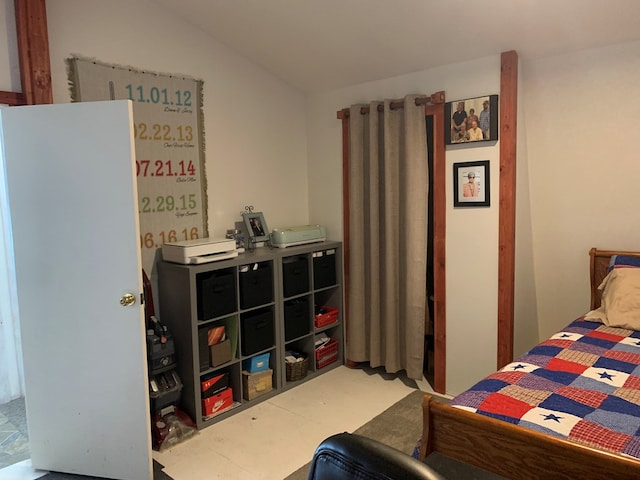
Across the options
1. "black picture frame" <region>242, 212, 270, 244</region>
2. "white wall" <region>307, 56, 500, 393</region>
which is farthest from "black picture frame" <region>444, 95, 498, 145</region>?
"black picture frame" <region>242, 212, 270, 244</region>

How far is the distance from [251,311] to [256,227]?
0.66 meters

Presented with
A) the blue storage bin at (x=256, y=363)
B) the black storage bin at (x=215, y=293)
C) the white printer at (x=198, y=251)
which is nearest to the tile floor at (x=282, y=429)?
the blue storage bin at (x=256, y=363)

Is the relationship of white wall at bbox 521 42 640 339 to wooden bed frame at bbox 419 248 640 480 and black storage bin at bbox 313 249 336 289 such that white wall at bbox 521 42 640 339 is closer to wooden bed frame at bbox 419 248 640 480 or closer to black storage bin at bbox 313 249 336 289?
black storage bin at bbox 313 249 336 289

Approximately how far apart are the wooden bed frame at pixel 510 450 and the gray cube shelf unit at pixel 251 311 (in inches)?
66.3

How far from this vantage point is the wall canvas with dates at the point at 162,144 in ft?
9.37

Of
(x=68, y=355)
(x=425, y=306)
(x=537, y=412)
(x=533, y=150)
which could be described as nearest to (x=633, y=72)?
(x=533, y=150)

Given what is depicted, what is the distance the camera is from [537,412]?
5.18 ft

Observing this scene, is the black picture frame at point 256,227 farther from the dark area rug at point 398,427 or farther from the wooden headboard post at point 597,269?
the wooden headboard post at point 597,269

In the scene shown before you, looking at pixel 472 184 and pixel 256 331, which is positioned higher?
pixel 472 184

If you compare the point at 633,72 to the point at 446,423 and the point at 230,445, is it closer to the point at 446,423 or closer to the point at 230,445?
the point at 446,423

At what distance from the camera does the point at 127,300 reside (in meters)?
2.32

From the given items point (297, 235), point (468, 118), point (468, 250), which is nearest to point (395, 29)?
point (468, 118)

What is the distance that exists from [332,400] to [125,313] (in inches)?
63.3

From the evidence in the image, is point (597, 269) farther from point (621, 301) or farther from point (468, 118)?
point (468, 118)
